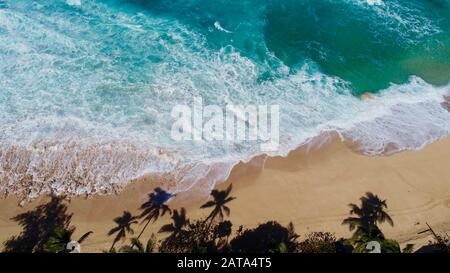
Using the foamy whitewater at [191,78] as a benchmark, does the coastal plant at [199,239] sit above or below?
below

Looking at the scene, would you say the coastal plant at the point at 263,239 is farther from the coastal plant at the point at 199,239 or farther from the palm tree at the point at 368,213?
the palm tree at the point at 368,213

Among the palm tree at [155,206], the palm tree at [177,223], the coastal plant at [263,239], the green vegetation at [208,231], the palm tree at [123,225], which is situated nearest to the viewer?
the green vegetation at [208,231]

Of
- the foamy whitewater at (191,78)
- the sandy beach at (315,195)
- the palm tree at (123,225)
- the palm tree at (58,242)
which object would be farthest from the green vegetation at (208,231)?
the foamy whitewater at (191,78)

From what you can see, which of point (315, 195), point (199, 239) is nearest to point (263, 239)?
point (199, 239)

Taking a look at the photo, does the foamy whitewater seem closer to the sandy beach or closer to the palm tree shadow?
the sandy beach

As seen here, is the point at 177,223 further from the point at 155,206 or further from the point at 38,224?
the point at 38,224
